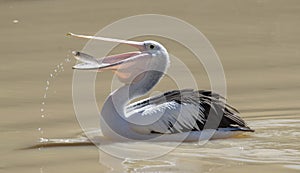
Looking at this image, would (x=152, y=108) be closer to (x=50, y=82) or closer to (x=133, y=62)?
(x=133, y=62)

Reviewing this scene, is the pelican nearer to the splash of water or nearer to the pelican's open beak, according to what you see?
the pelican's open beak

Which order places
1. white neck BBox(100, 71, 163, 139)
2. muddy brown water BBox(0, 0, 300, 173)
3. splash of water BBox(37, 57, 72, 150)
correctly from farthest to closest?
splash of water BBox(37, 57, 72, 150) → white neck BBox(100, 71, 163, 139) → muddy brown water BBox(0, 0, 300, 173)

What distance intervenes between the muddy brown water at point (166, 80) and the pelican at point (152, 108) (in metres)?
0.17

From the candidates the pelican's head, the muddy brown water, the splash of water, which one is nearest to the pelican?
the pelican's head

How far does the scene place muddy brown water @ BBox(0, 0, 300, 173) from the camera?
18.5 feet

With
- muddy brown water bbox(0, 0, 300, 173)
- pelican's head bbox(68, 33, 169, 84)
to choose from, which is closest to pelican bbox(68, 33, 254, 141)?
pelican's head bbox(68, 33, 169, 84)

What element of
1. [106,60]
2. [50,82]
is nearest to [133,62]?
[106,60]

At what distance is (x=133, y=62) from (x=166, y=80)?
2.01m

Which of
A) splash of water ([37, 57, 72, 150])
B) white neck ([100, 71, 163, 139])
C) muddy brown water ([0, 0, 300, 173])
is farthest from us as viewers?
splash of water ([37, 57, 72, 150])

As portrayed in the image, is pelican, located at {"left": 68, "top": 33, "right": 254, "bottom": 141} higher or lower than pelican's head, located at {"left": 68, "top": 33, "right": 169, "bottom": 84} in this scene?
lower

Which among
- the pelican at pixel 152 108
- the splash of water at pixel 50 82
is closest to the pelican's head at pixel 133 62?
the pelican at pixel 152 108

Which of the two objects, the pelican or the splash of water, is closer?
the pelican

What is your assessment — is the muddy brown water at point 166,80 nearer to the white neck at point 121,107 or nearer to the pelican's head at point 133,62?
the white neck at point 121,107

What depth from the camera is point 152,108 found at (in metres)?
6.29
